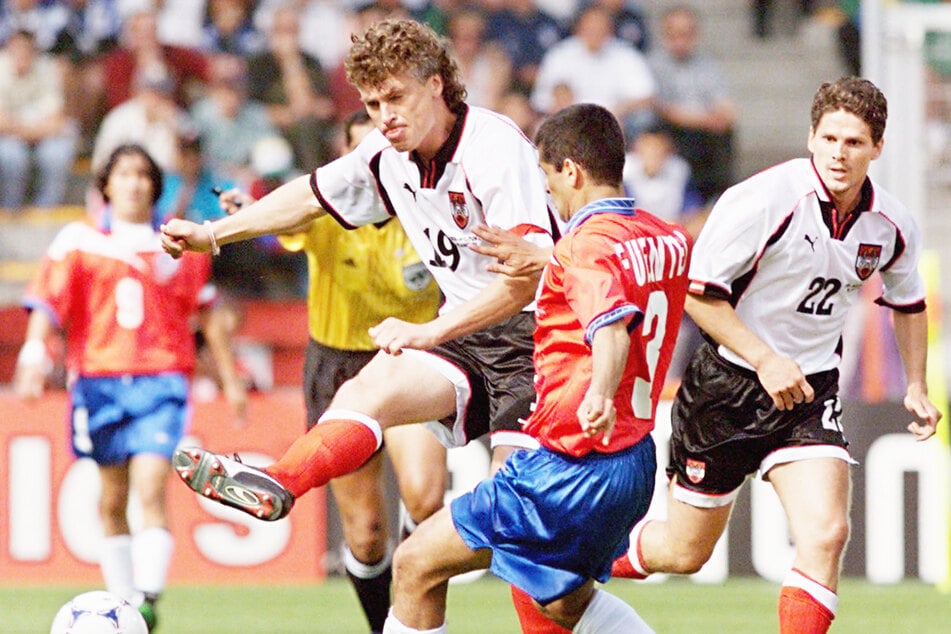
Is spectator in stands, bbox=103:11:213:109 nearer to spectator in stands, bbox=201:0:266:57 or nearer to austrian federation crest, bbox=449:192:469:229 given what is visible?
spectator in stands, bbox=201:0:266:57

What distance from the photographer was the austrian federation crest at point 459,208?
5676 mm

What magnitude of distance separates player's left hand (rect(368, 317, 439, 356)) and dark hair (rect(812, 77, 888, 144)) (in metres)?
1.57

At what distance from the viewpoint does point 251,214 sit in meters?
5.94

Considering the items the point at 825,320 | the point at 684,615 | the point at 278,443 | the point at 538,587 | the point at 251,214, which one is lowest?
the point at 684,615

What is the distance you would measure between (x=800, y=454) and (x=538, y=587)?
4.10 feet

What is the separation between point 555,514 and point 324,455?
0.74m

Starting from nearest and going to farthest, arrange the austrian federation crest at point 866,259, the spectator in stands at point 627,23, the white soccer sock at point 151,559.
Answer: the austrian federation crest at point 866,259 < the white soccer sock at point 151,559 < the spectator in stands at point 627,23

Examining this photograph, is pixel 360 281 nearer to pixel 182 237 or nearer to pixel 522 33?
pixel 182 237

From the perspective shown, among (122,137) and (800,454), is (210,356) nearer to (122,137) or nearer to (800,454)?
(122,137)

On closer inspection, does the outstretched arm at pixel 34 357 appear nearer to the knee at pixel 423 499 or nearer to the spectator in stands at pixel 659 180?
the knee at pixel 423 499

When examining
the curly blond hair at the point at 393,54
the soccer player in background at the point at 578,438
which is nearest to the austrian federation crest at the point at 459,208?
the curly blond hair at the point at 393,54

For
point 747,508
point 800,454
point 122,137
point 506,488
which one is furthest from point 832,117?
point 122,137

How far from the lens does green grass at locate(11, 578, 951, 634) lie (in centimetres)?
816

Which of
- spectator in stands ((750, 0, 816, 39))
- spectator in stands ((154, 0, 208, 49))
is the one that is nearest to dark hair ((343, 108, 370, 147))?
spectator in stands ((154, 0, 208, 49))
